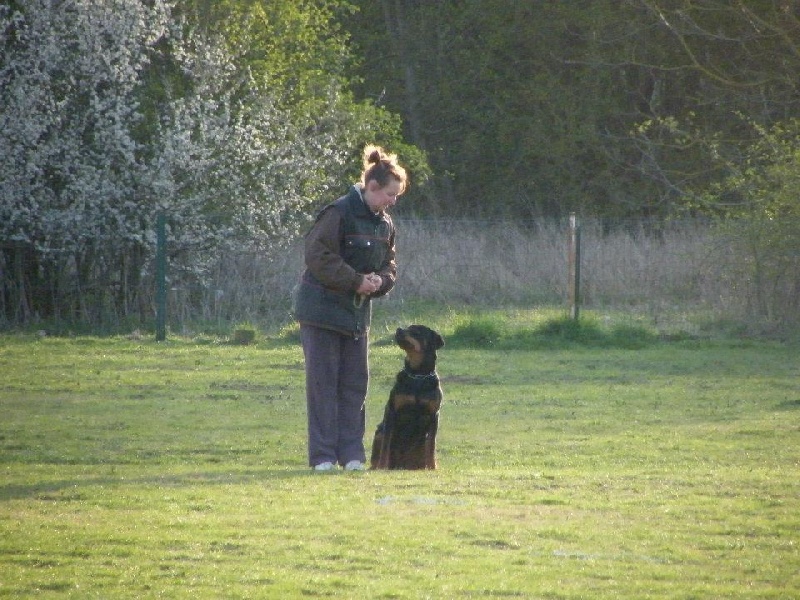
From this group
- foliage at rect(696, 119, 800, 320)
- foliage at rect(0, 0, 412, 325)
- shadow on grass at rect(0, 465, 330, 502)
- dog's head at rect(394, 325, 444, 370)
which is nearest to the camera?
shadow on grass at rect(0, 465, 330, 502)

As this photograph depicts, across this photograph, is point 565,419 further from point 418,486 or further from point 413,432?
point 418,486

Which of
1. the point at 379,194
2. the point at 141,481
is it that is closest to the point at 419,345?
the point at 379,194

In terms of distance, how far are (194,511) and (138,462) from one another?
2.27 meters

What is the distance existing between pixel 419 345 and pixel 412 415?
0.43 metres

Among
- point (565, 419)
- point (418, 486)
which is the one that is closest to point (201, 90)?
point (565, 419)

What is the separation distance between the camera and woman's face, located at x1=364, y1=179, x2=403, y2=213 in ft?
26.4

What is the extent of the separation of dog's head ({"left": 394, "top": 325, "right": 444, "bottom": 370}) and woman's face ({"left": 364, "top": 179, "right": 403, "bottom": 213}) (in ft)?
2.73

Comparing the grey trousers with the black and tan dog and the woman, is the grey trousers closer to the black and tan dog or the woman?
the woman

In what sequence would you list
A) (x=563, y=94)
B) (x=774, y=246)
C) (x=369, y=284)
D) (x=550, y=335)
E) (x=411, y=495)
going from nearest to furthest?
(x=411, y=495)
(x=369, y=284)
(x=550, y=335)
(x=774, y=246)
(x=563, y=94)

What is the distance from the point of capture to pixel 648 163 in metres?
37.7

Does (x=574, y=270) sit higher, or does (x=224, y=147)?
(x=224, y=147)

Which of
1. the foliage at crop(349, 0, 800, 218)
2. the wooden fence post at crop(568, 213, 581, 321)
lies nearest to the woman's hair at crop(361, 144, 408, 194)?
the wooden fence post at crop(568, 213, 581, 321)

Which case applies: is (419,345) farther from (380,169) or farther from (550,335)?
(550,335)

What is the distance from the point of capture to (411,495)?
6.89 meters
